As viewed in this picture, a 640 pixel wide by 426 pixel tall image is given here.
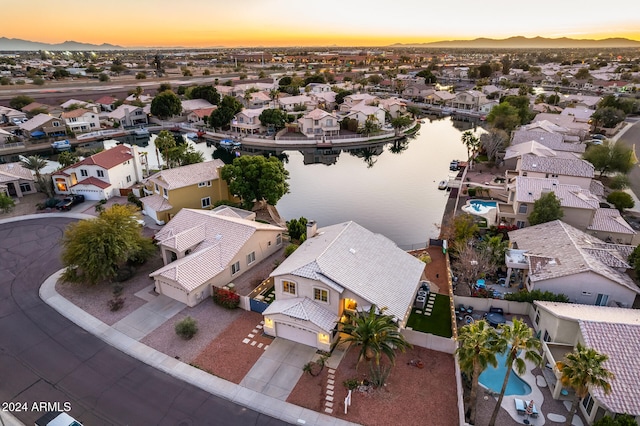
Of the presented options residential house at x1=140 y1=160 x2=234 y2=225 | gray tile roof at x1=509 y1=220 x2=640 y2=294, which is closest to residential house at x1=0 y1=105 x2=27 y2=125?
residential house at x1=140 y1=160 x2=234 y2=225

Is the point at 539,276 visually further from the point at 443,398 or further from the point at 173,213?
the point at 173,213

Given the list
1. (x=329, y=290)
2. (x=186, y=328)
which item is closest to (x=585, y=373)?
(x=329, y=290)

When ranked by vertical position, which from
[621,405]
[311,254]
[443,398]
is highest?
[311,254]

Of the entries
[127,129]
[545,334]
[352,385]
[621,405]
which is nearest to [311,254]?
[352,385]

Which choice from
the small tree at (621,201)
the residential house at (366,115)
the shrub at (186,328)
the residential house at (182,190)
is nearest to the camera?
the shrub at (186,328)

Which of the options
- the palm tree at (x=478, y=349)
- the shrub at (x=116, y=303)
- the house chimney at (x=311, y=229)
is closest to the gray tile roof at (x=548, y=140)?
the house chimney at (x=311, y=229)

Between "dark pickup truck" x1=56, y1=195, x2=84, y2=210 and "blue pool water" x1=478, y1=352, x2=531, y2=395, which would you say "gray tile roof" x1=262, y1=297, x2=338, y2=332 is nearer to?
"blue pool water" x1=478, y1=352, x2=531, y2=395

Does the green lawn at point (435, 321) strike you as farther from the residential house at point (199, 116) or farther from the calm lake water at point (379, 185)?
the residential house at point (199, 116)
